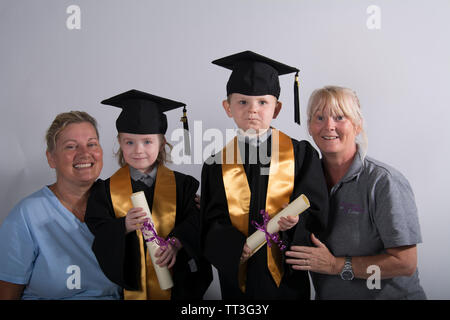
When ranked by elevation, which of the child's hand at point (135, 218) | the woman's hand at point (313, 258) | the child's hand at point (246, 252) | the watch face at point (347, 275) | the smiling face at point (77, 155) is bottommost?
the watch face at point (347, 275)

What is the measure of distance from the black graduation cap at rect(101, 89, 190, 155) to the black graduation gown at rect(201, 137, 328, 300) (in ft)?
1.01

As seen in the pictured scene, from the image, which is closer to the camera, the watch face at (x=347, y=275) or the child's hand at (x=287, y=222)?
the child's hand at (x=287, y=222)

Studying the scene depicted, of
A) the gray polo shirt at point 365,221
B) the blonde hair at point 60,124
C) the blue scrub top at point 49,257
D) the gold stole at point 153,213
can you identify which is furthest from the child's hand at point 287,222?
the blonde hair at point 60,124

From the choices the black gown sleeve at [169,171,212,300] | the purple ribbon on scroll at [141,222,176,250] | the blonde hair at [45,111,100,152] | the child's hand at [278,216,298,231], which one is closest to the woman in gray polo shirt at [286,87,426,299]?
the child's hand at [278,216,298,231]

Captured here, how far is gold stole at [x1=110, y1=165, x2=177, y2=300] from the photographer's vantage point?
65.6 inches

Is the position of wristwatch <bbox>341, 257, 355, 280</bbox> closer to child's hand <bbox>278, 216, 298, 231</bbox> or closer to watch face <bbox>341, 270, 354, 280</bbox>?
watch face <bbox>341, 270, 354, 280</bbox>

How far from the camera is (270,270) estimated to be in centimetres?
154

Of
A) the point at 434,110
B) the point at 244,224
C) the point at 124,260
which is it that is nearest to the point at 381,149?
the point at 434,110

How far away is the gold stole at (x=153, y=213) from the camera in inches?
65.6

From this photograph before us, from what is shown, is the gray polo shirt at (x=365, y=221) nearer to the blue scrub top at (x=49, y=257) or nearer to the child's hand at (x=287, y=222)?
the child's hand at (x=287, y=222)

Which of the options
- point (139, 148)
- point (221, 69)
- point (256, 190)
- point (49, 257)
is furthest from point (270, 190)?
point (49, 257)

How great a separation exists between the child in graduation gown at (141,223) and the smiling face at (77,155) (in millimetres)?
101

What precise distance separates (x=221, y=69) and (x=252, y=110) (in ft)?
2.29

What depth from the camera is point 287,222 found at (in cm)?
143
